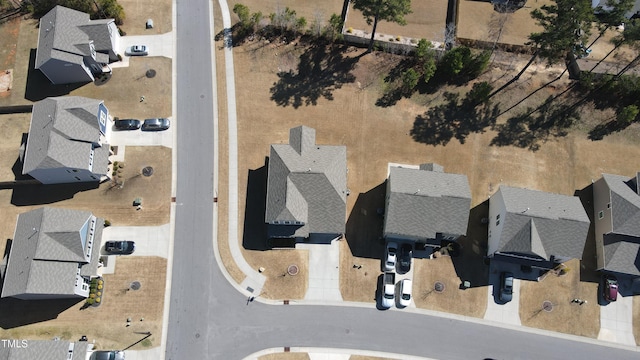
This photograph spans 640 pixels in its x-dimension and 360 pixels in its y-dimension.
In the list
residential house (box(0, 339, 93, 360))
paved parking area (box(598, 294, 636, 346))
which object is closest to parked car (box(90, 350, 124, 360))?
residential house (box(0, 339, 93, 360))

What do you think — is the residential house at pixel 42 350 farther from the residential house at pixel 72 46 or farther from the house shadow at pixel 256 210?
the residential house at pixel 72 46

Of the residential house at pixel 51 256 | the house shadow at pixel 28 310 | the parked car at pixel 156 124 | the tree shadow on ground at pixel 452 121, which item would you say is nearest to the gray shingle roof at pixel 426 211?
the tree shadow on ground at pixel 452 121

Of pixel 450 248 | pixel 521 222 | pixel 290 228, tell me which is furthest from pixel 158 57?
pixel 521 222

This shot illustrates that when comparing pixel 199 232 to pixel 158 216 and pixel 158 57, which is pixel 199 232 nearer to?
pixel 158 216

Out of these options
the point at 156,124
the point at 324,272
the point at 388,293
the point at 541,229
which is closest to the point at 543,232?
the point at 541,229

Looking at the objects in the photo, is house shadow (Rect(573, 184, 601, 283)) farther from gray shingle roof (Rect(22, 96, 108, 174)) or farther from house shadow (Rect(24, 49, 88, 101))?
house shadow (Rect(24, 49, 88, 101))

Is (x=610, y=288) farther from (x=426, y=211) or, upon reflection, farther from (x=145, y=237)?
(x=145, y=237)
